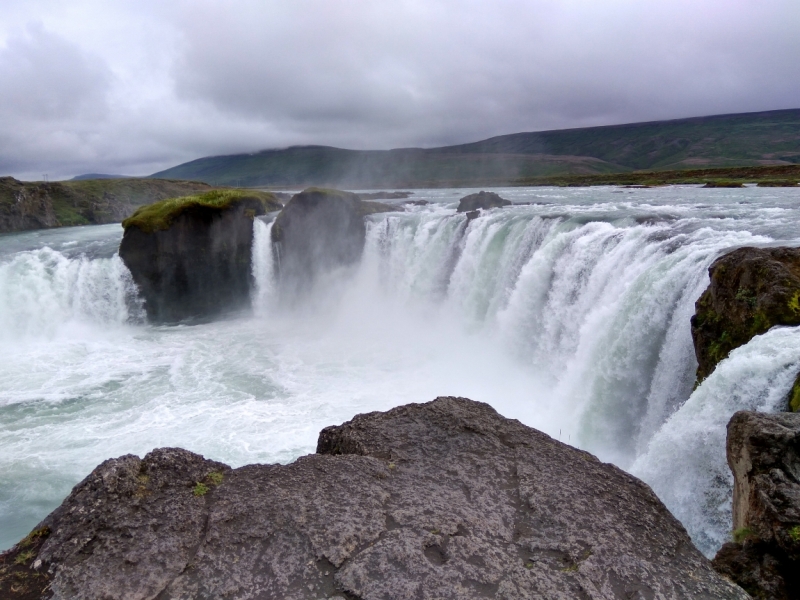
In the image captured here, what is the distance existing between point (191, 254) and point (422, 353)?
14.3 metres

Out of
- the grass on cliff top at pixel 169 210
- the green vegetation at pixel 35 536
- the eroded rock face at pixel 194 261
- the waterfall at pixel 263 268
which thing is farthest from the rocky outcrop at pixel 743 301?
the grass on cliff top at pixel 169 210

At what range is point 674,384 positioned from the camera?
10516mm

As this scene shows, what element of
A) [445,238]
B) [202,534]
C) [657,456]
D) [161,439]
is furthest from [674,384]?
[445,238]

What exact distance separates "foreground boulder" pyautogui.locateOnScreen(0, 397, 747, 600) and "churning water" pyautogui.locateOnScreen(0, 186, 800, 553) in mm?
2786

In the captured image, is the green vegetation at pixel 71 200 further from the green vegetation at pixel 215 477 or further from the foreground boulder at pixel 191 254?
the green vegetation at pixel 215 477

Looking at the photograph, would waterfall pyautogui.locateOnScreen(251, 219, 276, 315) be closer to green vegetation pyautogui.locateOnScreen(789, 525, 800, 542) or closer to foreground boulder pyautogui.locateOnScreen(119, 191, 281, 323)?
foreground boulder pyautogui.locateOnScreen(119, 191, 281, 323)

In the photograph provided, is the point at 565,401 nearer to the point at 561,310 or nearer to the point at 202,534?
the point at 561,310

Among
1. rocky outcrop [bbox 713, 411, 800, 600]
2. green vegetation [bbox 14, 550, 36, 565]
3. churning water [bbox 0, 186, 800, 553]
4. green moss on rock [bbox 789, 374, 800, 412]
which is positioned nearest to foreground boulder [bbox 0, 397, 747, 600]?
green vegetation [bbox 14, 550, 36, 565]

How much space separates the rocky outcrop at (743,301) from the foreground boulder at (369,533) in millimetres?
4712

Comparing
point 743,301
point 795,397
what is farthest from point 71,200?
point 795,397

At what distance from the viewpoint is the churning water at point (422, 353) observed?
1022 cm

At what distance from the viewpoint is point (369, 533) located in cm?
442

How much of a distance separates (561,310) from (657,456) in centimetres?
846

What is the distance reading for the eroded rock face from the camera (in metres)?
26.6
